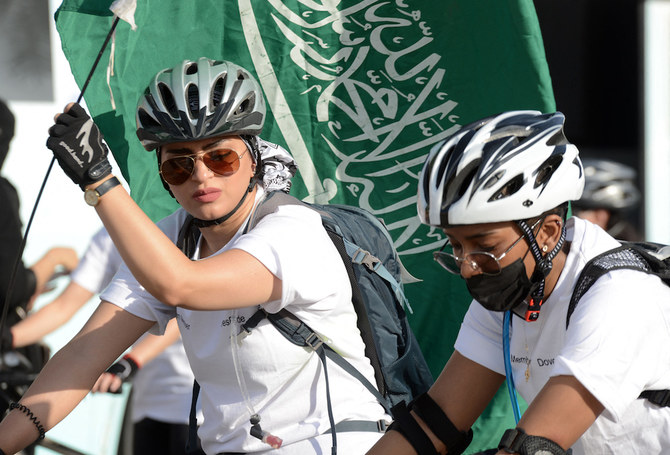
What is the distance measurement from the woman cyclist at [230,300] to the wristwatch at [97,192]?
75 mm

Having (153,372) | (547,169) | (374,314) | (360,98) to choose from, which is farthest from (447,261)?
(153,372)

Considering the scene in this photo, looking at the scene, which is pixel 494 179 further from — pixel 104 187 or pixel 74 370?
pixel 74 370

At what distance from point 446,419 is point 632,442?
1.52ft

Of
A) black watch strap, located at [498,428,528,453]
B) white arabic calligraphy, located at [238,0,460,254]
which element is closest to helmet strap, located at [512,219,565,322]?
black watch strap, located at [498,428,528,453]

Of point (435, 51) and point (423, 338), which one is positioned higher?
point (435, 51)

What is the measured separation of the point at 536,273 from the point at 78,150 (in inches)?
44.7

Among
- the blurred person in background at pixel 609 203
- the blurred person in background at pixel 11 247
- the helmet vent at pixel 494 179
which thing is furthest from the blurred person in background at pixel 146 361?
the blurred person in background at pixel 609 203

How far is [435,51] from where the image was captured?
13.1 ft

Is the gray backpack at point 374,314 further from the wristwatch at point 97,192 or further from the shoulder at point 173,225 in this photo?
the wristwatch at point 97,192

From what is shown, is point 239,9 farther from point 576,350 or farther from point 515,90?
point 576,350

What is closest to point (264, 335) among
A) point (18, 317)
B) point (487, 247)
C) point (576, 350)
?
point (487, 247)

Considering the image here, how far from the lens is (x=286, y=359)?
9.27 ft

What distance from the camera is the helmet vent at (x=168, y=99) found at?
3.01m

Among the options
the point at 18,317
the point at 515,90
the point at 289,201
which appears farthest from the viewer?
the point at 18,317
